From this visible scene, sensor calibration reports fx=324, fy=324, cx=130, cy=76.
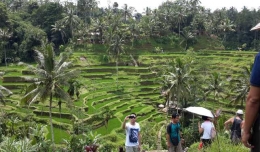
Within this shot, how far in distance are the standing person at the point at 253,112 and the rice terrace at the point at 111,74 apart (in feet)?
10.6

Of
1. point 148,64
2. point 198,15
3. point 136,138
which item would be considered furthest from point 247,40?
point 136,138

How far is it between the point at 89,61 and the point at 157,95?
1476 centimetres

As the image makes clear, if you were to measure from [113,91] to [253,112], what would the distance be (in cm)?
→ 3834

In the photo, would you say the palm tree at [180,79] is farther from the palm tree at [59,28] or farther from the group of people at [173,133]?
the palm tree at [59,28]

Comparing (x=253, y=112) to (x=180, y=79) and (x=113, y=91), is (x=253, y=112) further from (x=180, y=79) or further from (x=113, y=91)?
(x=113, y=91)

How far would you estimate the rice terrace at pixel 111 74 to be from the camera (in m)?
19.7

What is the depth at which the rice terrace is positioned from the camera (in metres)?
19.7

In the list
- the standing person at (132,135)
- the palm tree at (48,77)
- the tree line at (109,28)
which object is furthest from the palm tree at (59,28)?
the standing person at (132,135)

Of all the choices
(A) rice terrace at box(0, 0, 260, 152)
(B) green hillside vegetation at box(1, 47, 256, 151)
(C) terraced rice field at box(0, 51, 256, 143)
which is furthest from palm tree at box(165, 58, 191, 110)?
(C) terraced rice field at box(0, 51, 256, 143)

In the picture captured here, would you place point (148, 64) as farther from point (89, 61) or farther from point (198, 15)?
point (198, 15)

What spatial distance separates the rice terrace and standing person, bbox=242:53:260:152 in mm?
3236

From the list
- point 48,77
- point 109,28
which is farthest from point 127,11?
point 48,77

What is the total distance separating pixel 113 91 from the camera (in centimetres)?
4072

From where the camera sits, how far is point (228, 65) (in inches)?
1959
